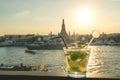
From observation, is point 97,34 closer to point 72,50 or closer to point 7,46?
point 72,50

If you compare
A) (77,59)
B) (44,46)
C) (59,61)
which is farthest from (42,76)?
(44,46)

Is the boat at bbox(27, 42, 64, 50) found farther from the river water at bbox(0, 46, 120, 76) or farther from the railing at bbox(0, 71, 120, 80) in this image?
the railing at bbox(0, 71, 120, 80)

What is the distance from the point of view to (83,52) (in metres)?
1.39

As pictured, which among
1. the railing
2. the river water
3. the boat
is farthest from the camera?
the boat

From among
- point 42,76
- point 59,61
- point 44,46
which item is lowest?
point 59,61

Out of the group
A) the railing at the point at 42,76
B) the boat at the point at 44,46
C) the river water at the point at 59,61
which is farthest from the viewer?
the boat at the point at 44,46

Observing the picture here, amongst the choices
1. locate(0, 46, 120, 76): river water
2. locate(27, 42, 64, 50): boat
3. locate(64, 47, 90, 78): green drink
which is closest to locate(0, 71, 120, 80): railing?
locate(64, 47, 90, 78): green drink

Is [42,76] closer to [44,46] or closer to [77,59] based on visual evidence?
[77,59]

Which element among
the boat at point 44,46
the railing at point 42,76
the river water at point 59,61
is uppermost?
the railing at point 42,76

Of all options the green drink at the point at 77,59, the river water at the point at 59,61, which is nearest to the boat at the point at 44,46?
the river water at the point at 59,61

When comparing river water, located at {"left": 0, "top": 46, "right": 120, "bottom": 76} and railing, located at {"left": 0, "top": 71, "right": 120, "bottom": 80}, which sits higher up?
railing, located at {"left": 0, "top": 71, "right": 120, "bottom": 80}

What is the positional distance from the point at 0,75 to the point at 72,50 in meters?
0.33

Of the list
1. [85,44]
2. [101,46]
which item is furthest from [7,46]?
[85,44]

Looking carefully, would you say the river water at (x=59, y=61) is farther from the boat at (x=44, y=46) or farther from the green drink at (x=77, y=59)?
the green drink at (x=77, y=59)
